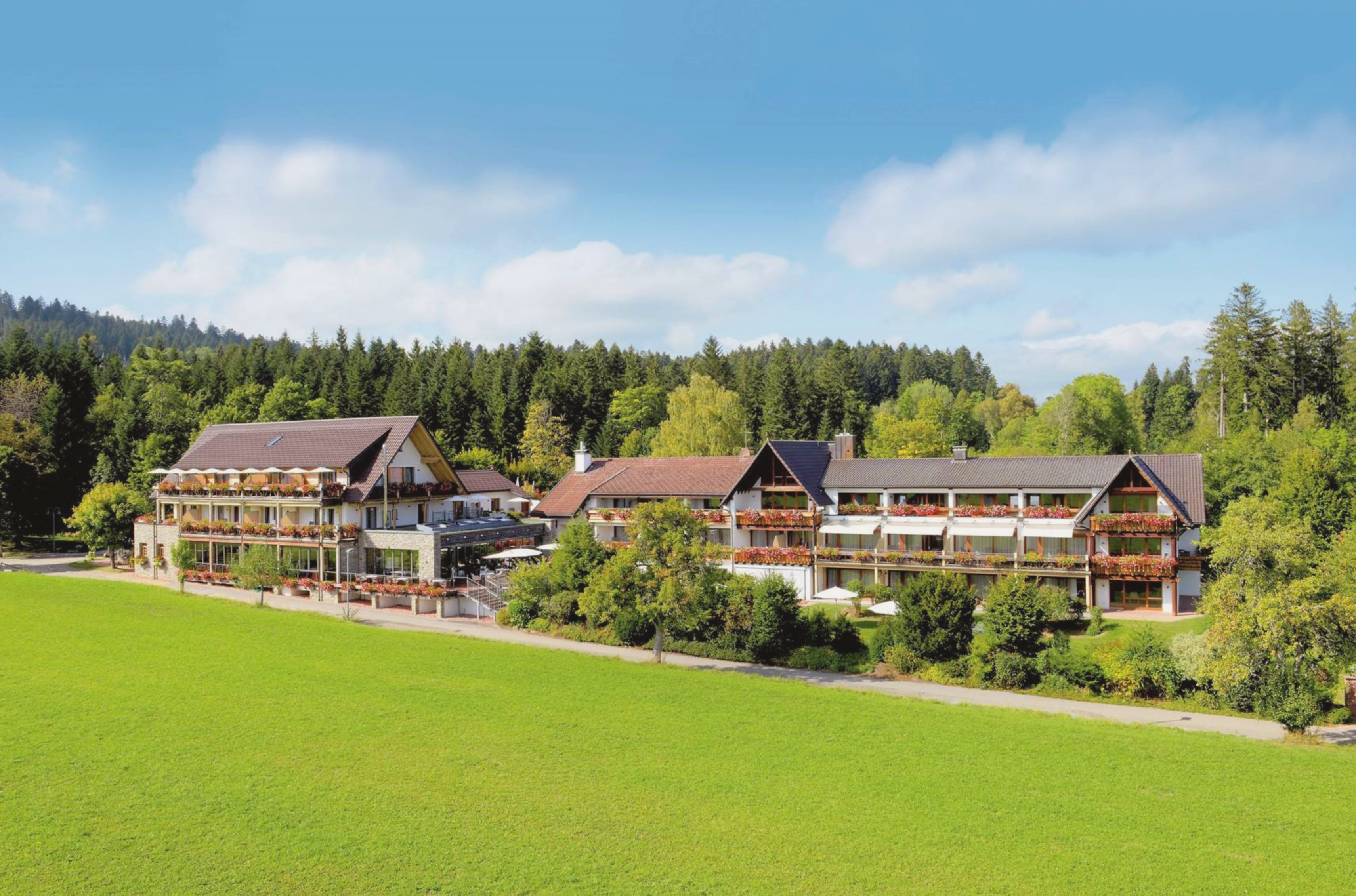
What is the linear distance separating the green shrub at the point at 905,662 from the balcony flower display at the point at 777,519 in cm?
1345

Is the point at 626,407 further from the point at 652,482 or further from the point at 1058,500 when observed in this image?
the point at 1058,500

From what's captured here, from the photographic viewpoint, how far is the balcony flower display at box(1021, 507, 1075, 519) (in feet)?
138

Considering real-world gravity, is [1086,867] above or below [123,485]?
below

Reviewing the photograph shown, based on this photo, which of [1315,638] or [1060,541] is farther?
[1060,541]

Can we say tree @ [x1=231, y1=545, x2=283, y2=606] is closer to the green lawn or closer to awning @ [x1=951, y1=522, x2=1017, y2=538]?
the green lawn

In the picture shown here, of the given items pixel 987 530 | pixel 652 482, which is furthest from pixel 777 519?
pixel 987 530

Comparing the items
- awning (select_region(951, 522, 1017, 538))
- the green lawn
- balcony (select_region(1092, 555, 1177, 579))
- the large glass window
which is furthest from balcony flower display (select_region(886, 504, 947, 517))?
the green lawn

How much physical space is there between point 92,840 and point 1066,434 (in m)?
83.4

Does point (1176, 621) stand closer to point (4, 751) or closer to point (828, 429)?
point (4, 751)

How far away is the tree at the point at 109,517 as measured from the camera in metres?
54.4

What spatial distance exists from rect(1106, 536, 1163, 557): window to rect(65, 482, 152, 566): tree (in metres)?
54.6

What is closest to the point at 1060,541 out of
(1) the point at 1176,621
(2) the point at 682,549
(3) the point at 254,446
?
(1) the point at 1176,621

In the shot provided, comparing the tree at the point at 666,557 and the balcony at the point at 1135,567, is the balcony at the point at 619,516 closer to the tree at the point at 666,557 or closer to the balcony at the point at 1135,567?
the tree at the point at 666,557

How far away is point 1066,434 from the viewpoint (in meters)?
84.2
